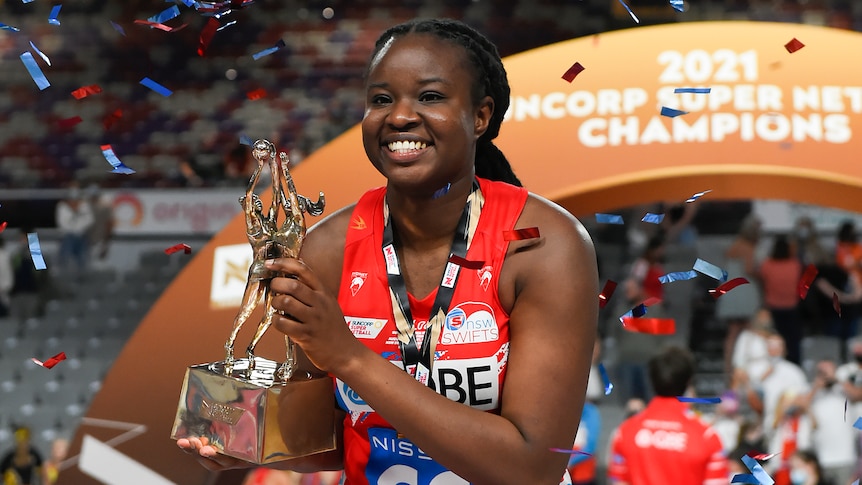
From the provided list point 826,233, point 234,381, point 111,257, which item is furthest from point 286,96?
point 234,381

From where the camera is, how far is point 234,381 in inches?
70.1

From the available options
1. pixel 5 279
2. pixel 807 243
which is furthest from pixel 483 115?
pixel 5 279

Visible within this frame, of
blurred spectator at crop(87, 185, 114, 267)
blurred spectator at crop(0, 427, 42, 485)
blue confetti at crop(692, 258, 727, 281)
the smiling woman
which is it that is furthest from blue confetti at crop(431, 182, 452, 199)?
blurred spectator at crop(87, 185, 114, 267)

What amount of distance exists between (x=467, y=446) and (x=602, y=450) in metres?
6.20

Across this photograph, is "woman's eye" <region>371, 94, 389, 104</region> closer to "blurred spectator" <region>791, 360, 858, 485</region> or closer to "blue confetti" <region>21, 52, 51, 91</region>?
"blue confetti" <region>21, 52, 51, 91</region>

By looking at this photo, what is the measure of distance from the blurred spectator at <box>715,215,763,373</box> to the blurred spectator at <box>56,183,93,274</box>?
604 centimetres

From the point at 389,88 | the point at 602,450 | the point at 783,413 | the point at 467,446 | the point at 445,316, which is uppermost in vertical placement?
the point at 389,88

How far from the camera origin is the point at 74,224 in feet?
36.6

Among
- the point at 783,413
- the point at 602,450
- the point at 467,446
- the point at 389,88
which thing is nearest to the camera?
the point at 467,446

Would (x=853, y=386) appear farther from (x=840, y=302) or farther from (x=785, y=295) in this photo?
(x=840, y=302)

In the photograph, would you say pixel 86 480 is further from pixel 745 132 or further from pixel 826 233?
pixel 826 233

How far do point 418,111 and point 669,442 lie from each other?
331 centimetres

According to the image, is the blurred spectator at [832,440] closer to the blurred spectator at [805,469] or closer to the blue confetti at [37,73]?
the blurred spectator at [805,469]

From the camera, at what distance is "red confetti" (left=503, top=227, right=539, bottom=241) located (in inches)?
70.4
